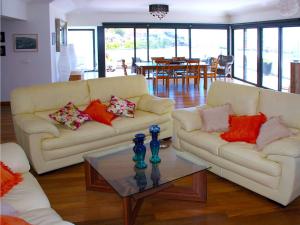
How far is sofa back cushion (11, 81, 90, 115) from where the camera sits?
4.42 meters

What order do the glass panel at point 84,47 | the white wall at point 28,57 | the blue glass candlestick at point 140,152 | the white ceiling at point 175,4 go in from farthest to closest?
the glass panel at point 84,47 < the white ceiling at point 175,4 < the white wall at point 28,57 < the blue glass candlestick at point 140,152

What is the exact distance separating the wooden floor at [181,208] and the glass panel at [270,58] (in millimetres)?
7033

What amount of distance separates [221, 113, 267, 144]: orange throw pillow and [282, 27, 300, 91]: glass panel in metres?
5.83

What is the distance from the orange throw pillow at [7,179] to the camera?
8.04 feet

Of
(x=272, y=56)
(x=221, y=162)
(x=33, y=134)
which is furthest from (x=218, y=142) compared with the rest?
(x=272, y=56)

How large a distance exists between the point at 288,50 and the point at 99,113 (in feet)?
21.4

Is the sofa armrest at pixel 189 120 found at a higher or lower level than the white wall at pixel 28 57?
lower

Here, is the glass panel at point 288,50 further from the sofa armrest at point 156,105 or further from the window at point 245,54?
the sofa armrest at point 156,105

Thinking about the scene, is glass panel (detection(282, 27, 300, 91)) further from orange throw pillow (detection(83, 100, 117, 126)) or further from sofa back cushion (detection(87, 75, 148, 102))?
orange throw pillow (detection(83, 100, 117, 126))

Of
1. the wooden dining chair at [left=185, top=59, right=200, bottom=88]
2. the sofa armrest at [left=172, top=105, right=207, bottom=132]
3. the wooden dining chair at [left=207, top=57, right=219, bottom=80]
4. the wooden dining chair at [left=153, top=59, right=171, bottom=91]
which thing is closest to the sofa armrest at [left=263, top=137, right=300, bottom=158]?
the sofa armrest at [left=172, top=105, right=207, bottom=132]

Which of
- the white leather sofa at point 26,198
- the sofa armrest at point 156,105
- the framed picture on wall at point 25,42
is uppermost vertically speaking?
the framed picture on wall at point 25,42

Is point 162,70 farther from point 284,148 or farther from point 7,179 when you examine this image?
point 7,179

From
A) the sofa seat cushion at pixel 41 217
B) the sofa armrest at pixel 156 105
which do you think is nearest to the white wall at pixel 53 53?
the sofa armrest at pixel 156 105

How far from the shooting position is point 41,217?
85.8 inches
